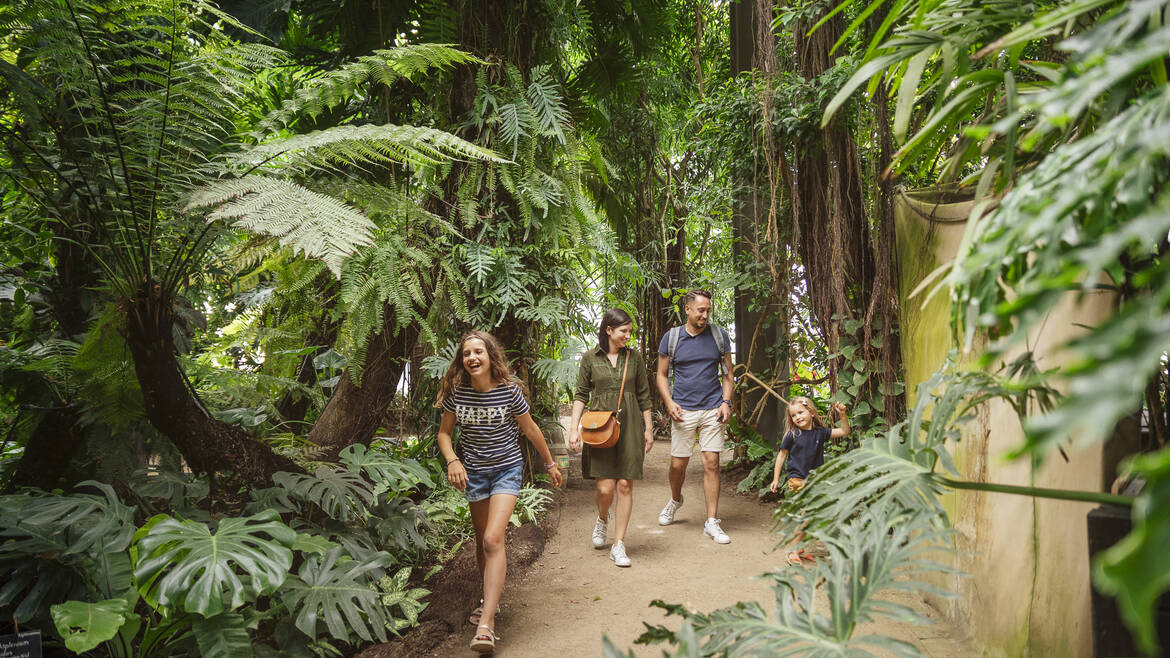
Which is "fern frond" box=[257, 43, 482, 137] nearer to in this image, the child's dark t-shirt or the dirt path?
the dirt path

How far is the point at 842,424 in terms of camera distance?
4301 millimetres

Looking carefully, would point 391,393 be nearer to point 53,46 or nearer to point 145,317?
point 145,317

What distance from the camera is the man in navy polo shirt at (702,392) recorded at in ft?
14.5

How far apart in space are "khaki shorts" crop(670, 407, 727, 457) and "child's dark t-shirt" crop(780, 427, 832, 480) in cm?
47

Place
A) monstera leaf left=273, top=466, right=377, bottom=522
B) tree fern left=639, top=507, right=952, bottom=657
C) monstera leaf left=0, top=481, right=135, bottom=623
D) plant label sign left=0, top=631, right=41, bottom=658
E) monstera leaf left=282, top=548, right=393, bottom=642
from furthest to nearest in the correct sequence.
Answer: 1. monstera leaf left=273, top=466, right=377, bottom=522
2. monstera leaf left=282, top=548, right=393, bottom=642
3. monstera leaf left=0, top=481, right=135, bottom=623
4. plant label sign left=0, top=631, right=41, bottom=658
5. tree fern left=639, top=507, right=952, bottom=657

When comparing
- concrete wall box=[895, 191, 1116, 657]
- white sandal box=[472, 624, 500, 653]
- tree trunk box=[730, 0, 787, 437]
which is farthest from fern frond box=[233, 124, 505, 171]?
tree trunk box=[730, 0, 787, 437]

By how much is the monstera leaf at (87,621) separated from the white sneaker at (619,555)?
8.29ft

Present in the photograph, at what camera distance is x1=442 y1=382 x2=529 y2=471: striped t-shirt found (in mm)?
3170

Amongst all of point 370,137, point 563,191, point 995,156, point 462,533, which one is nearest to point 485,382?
point 370,137

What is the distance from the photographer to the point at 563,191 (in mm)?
4637

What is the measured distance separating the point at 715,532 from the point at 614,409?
1064mm

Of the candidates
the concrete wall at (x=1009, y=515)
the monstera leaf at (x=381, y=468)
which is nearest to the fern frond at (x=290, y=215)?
the monstera leaf at (x=381, y=468)

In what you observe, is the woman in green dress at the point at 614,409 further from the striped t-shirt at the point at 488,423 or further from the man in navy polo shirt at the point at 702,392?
the striped t-shirt at the point at 488,423

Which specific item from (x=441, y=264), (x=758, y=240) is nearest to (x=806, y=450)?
(x=758, y=240)
